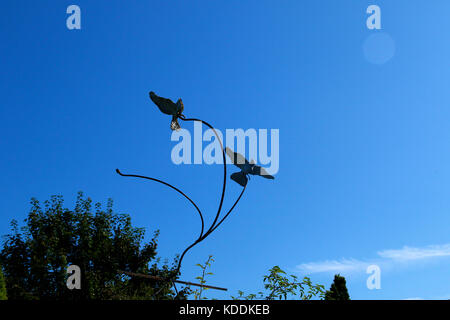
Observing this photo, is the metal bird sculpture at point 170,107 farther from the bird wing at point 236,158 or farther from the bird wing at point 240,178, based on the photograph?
the bird wing at point 240,178

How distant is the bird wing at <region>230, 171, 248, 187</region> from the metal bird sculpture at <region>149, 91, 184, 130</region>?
743 mm

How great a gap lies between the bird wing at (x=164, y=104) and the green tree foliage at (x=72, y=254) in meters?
9.50

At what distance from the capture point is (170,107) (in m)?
3.78

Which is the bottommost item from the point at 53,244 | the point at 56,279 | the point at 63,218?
the point at 56,279

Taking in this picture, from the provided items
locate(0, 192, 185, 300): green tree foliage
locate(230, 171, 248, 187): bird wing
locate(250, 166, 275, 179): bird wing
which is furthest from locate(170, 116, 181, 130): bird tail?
locate(0, 192, 185, 300): green tree foliage

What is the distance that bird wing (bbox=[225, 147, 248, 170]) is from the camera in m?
3.76

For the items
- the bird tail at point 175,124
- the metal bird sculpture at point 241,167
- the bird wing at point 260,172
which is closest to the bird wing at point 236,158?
the metal bird sculpture at point 241,167

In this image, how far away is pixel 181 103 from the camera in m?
3.79

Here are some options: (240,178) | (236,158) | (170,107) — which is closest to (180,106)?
(170,107)
